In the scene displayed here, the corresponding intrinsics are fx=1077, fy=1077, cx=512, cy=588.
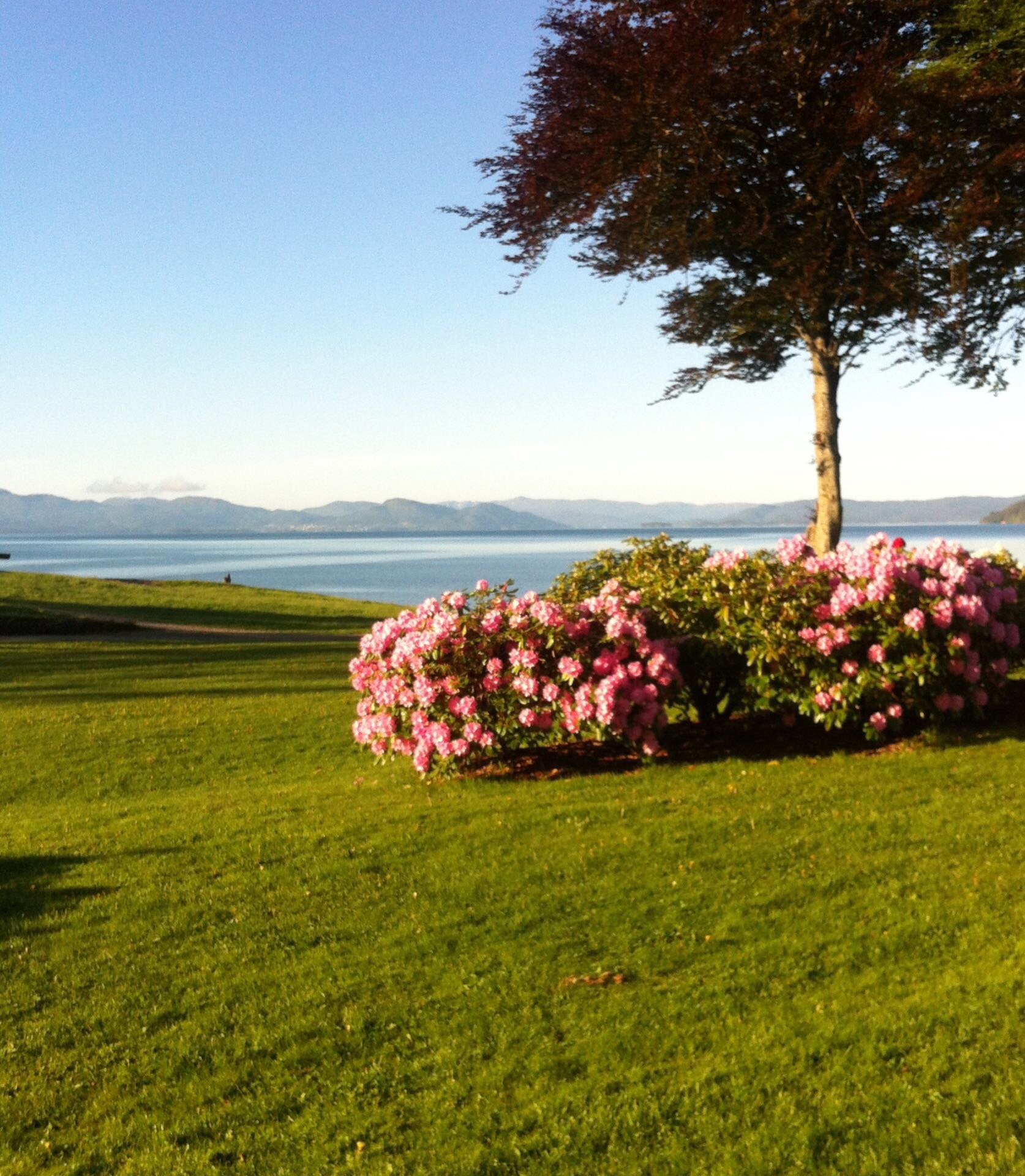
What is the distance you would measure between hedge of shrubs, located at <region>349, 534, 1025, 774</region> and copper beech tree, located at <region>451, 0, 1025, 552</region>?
5749mm

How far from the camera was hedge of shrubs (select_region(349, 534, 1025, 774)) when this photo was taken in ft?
32.3

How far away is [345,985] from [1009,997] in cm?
352

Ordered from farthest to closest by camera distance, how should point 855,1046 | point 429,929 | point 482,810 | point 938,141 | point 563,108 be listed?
1. point 563,108
2. point 938,141
3. point 482,810
4. point 429,929
5. point 855,1046

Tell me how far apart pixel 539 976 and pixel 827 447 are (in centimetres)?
1223

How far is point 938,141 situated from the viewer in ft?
46.8

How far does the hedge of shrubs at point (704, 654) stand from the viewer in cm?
985

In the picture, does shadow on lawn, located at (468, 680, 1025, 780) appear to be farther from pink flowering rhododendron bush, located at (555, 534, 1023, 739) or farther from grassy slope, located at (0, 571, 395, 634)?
grassy slope, located at (0, 571, 395, 634)

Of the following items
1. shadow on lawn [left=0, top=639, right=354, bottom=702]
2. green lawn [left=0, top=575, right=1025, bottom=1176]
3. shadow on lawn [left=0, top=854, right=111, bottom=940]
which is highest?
green lawn [left=0, top=575, right=1025, bottom=1176]

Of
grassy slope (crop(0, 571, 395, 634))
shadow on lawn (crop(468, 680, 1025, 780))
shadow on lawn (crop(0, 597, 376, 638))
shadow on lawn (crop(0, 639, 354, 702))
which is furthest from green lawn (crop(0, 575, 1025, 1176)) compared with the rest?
grassy slope (crop(0, 571, 395, 634))

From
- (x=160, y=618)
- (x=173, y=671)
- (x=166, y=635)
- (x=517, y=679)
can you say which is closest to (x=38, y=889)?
(x=517, y=679)

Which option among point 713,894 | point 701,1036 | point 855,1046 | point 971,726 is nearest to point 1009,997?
point 855,1046

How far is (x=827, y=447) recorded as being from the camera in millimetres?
16516

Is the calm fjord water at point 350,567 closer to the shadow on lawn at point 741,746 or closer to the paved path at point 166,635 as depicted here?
the paved path at point 166,635

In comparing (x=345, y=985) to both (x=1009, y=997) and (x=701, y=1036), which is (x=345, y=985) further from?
(x=1009, y=997)
